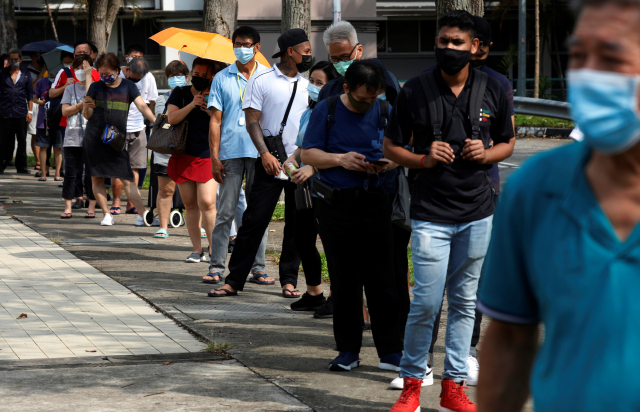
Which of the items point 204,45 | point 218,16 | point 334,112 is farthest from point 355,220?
point 218,16

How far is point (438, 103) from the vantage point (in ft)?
14.7

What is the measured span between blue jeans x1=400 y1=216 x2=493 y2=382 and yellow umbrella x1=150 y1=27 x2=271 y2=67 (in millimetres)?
4281

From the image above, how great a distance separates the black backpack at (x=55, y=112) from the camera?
1297 cm

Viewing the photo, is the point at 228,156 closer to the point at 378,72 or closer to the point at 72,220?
the point at 378,72

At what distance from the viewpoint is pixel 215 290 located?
23.8ft

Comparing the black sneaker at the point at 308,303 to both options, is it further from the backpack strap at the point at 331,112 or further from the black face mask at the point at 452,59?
the black face mask at the point at 452,59

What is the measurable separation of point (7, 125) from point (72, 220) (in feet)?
21.0

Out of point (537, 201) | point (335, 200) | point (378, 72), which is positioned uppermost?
point (378, 72)

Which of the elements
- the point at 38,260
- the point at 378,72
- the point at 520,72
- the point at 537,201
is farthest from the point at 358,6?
the point at 537,201

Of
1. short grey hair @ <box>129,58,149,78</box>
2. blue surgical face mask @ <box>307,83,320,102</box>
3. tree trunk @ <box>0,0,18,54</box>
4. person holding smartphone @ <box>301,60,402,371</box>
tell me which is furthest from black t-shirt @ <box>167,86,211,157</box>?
tree trunk @ <box>0,0,18,54</box>

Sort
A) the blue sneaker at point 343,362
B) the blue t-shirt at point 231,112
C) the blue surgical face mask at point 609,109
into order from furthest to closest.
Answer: the blue t-shirt at point 231,112, the blue sneaker at point 343,362, the blue surgical face mask at point 609,109

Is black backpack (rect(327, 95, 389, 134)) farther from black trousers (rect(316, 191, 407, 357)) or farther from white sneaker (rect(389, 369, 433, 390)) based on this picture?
white sneaker (rect(389, 369, 433, 390))

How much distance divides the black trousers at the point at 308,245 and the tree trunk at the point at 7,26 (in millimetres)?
18642

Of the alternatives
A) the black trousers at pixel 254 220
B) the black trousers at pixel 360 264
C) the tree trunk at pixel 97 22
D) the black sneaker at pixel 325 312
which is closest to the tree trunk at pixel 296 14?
the black trousers at pixel 254 220
